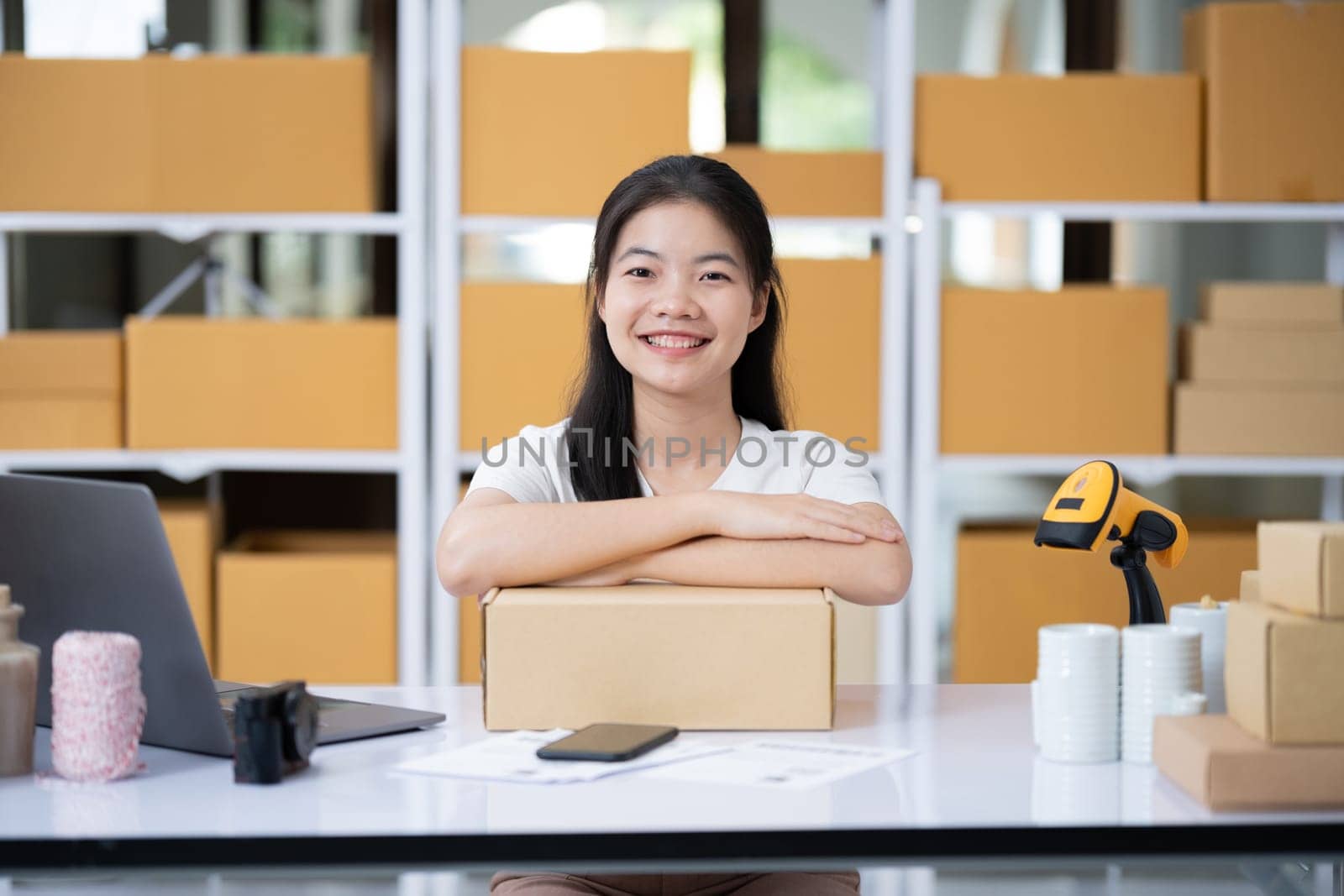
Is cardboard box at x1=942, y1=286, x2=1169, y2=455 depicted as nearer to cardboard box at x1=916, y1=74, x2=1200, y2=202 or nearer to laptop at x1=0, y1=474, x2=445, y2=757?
cardboard box at x1=916, y1=74, x2=1200, y2=202

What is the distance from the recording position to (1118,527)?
1397mm

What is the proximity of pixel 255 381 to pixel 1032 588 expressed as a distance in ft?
5.30

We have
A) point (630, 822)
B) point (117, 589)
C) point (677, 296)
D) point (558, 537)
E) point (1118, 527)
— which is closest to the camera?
point (630, 822)

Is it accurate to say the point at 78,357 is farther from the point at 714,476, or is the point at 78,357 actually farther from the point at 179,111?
the point at 714,476

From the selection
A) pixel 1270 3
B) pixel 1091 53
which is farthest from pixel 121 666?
pixel 1091 53

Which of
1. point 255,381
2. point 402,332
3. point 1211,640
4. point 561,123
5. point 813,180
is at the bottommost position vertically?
point 1211,640

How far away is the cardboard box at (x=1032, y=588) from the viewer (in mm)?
2896

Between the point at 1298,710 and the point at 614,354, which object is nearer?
the point at 1298,710

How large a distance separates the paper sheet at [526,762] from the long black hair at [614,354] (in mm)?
527

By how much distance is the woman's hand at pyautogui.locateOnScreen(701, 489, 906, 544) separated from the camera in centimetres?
152

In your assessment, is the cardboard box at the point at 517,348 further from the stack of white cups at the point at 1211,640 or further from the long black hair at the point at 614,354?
the stack of white cups at the point at 1211,640

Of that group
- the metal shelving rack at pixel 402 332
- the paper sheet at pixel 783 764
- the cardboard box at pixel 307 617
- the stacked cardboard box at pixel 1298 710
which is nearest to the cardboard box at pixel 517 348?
the metal shelving rack at pixel 402 332

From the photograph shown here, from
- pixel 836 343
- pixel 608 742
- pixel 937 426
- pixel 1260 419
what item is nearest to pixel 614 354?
pixel 608 742

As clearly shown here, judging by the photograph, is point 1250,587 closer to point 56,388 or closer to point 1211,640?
point 1211,640
